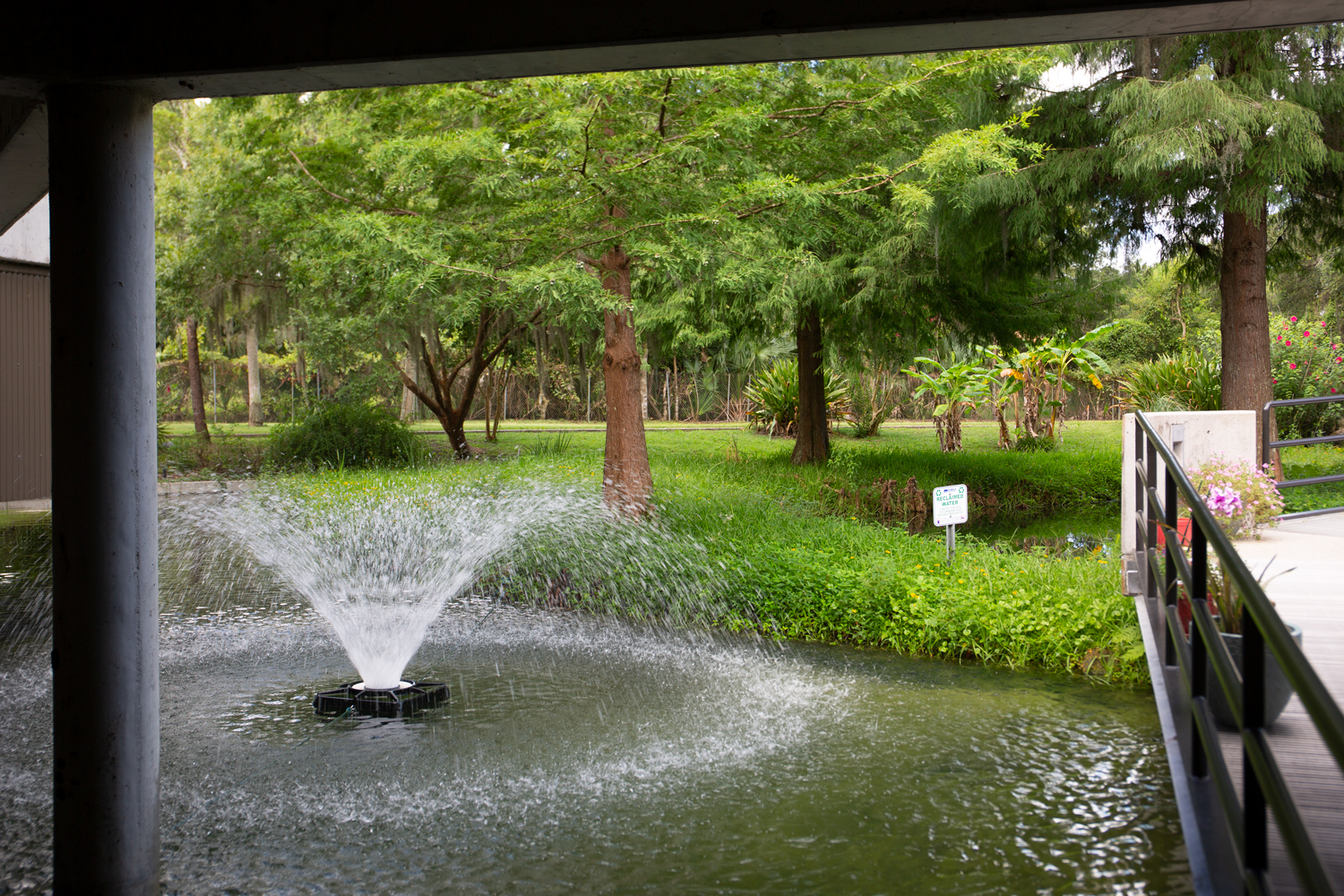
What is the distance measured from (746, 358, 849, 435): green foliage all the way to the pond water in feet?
62.1

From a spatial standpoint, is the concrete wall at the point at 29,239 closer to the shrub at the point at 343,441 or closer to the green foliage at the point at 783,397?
the shrub at the point at 343,441

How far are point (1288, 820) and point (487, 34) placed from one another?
313 cm

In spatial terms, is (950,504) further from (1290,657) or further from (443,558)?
(1290,657)

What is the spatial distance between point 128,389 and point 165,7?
1.37 meters

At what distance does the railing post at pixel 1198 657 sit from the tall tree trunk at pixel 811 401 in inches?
565

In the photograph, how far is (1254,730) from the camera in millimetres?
2248

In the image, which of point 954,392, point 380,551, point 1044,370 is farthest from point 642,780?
point 1044,370

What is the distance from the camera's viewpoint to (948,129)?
1352 cm

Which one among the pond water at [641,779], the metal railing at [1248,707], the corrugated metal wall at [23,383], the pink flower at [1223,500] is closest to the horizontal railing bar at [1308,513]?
the pink flower at [1223,500]

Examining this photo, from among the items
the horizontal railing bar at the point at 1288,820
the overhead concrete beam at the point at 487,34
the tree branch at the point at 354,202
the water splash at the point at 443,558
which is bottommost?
the water splash at the point at 443,558

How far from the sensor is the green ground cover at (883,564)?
7.68m

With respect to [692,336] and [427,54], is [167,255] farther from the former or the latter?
[427,54]

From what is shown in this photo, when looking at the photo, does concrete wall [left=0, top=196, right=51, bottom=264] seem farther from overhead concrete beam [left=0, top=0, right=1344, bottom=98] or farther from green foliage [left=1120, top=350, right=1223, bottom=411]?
green foliage [left=1120, top=350, right=1223, bottom=411]

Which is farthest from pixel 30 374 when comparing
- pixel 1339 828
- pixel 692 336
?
pixel 1339 828
